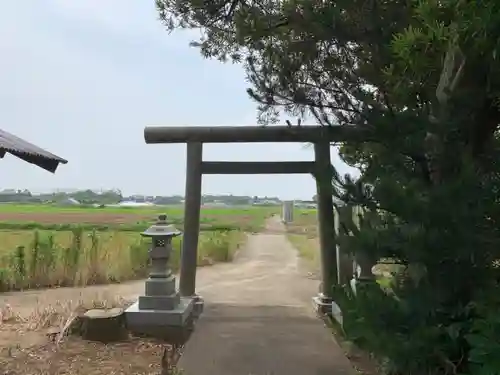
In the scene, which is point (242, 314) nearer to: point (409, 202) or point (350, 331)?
point (350, 331)

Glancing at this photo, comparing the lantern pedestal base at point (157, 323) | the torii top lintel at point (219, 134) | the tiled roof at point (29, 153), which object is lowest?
the lantern pedestal base at point (157, 323)

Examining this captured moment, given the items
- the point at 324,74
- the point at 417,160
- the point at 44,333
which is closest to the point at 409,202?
the point at 417,160

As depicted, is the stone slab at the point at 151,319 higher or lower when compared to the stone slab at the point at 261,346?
higher

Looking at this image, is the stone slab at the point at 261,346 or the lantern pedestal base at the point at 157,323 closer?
the stone slab at the point at 261,346

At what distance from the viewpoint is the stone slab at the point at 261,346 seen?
14.6 ft

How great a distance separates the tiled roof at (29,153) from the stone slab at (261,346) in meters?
1.87

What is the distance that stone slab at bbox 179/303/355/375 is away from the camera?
175 inches

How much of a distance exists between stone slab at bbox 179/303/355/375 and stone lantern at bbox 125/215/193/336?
0.30 meters

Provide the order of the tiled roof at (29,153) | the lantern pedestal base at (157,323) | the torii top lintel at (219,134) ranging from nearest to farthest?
1. the tiled roof at (29,153)
2. the lantern pedestal base at (157,323)
3. the torii top lintel at (219,134)

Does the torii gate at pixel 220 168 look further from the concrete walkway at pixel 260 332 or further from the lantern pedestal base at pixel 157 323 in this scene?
the lantern pedestal base at pixel 157 323

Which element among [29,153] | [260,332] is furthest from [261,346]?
[29,153]

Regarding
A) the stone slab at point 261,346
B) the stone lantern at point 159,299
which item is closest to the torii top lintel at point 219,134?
the stone lantern at point 159,299

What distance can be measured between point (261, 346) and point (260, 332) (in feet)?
1.98

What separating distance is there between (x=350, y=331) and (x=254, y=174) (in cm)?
419
